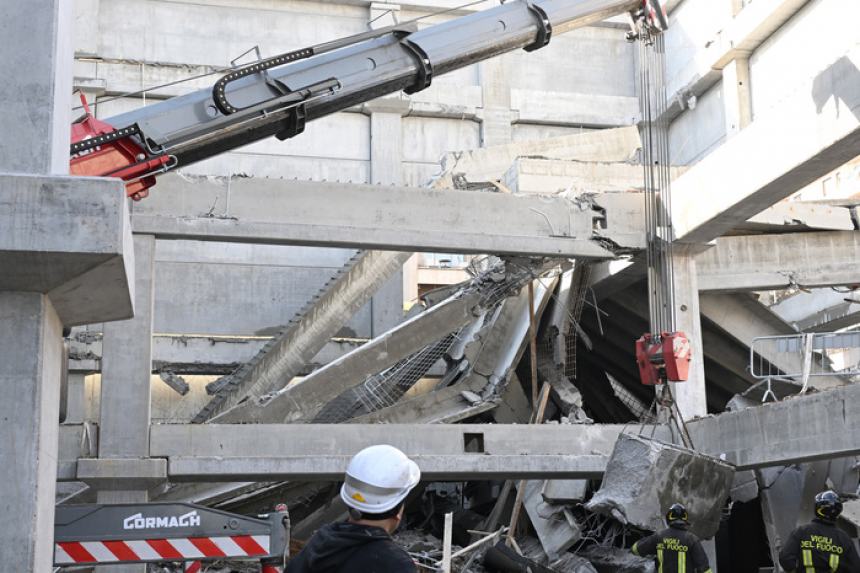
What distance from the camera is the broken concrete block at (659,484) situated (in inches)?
550

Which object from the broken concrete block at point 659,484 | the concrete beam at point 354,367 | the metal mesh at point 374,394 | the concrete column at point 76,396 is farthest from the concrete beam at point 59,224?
the concrete column at point 76,396

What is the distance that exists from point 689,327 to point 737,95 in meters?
10.8

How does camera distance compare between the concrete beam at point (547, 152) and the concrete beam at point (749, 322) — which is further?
the concrete beam at point (547, 152)

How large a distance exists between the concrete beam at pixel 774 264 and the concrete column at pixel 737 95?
8.11 m

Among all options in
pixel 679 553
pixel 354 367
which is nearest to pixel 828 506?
pixel 679 553

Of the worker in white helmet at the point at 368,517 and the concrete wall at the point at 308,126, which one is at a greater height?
the concrete wall at the point at 308,126

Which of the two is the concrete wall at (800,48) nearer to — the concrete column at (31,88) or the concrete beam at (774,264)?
the concrete beam at (774,264)

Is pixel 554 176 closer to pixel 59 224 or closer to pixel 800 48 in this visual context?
pixel 800 48

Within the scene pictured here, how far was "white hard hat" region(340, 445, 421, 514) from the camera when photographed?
3168mm

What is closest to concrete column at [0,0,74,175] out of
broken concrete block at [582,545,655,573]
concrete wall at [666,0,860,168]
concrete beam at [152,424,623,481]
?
concrete beam at [152,424,623,481]

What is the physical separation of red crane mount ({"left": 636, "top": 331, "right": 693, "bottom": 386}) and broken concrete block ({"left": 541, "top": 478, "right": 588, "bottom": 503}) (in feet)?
12.9

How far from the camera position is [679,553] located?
424 inches

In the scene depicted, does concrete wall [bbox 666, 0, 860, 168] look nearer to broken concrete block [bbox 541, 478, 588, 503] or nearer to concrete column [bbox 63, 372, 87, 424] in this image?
broken concrete block [bbox 541, 478, 588, 503]

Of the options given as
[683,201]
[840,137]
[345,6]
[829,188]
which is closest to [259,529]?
[840,137]
